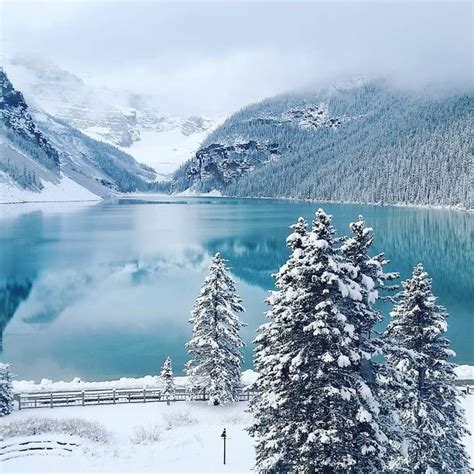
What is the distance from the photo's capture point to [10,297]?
206 feet

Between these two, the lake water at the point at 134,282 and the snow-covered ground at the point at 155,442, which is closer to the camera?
the snow-covered ground at the point at 155,442

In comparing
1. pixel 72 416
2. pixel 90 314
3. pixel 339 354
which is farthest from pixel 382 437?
pixel 90 314

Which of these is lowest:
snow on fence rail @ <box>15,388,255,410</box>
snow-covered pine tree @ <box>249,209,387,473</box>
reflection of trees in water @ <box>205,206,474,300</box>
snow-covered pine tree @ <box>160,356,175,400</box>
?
snow on fence rail @ <box>15,388,255,410</box>

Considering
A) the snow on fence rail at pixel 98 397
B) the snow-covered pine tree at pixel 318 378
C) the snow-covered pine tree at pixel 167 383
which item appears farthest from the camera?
the snow-covered pine tree at pixel 167 383

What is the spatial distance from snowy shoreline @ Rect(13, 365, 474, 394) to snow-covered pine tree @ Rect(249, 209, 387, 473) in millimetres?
17909

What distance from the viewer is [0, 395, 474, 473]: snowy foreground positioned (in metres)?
21.7

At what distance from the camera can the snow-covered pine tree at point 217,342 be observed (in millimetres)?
28859

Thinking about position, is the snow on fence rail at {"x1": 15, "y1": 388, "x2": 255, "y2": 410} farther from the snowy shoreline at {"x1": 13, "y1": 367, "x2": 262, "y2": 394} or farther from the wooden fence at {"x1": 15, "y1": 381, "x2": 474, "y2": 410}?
the snowy shoreline at {"x1": 13, "y1": 367, "x2": 262, "y2": 394}

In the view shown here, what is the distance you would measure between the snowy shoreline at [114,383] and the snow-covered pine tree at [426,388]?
14452 mm

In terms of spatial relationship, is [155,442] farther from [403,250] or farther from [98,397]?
[403,250]

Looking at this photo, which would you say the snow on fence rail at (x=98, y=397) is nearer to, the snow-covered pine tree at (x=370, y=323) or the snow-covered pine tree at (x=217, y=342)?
the snow-covered pine tree at (x=217, y=342)

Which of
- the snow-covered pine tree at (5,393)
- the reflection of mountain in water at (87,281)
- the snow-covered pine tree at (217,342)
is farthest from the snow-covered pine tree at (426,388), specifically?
the reflection of mountain in water at (87,281)

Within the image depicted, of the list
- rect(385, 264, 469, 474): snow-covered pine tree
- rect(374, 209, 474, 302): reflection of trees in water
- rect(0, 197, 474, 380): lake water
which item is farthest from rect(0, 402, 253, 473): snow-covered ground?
rect(374, 209, 474, 302): reflection of trees in water

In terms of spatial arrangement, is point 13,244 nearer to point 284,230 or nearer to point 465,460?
point 284,230
